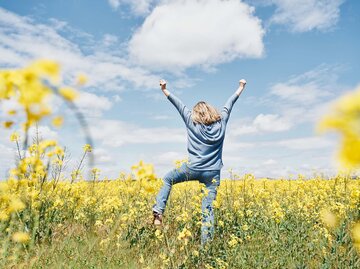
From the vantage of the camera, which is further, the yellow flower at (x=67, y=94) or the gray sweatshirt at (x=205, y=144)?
the gray sweatshirt at (x=205, y=144)

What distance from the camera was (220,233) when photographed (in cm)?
569

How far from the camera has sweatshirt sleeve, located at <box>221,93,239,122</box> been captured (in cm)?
569

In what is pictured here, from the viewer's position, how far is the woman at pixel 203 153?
5367 millimetres

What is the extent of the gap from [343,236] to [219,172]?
5.76 feet

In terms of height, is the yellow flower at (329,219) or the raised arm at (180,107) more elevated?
the raised arm at (180,107)

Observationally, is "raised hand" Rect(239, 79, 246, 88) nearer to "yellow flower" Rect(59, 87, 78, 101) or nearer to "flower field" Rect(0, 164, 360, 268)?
"flower field" Rect(0, 164, 360, 268)

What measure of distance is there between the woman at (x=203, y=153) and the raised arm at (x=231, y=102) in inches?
0.6

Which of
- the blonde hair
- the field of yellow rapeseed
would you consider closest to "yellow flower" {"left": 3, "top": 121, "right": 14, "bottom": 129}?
the field of yellow rapeseed

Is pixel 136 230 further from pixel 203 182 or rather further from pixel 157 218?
pixel 203 182

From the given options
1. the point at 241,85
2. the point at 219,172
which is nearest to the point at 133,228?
the point at 219,172

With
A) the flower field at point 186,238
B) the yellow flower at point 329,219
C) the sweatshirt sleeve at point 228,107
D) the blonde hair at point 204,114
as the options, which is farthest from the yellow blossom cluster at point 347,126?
the sweatshirt sleeve at point 228,107

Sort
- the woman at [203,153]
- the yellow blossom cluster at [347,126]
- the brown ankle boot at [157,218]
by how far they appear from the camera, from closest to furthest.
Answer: the yellow blossom cluster at [347,126]
the woman at [203,153]
the brown ankle boot at [157,218]

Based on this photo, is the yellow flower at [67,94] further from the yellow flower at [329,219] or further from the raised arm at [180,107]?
the raised arm at [180,107]

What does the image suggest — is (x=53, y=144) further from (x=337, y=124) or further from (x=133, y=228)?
(x=133, y=228)
